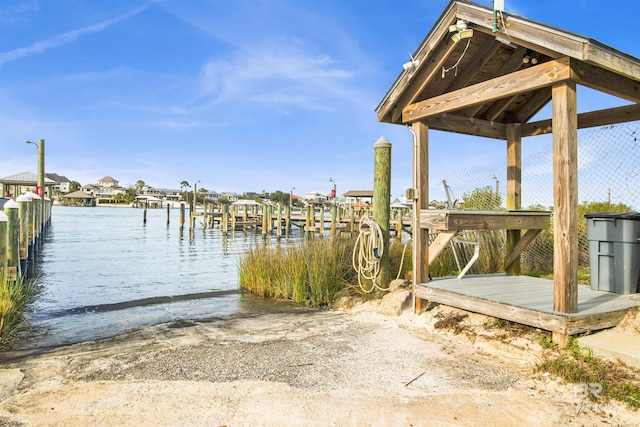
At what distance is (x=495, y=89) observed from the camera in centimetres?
484

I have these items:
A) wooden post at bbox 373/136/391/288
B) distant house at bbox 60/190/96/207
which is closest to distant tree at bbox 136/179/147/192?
distant house at bbox 60/190/96/207

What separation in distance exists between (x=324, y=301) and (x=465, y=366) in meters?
3.43

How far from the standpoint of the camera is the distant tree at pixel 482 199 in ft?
35.1

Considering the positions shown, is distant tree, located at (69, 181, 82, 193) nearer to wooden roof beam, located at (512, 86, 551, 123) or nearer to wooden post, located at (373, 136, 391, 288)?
wooden post, located at (373, 136, 391, 288)

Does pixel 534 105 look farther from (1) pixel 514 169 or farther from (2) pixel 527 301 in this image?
(2) pixel 527 301

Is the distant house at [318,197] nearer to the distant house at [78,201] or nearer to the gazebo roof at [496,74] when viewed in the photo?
the distant house at [78,201]

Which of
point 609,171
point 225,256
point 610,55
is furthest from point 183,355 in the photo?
point 225,256

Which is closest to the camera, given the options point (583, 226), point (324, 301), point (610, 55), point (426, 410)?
point (426, 410)

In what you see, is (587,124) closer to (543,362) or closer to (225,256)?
(543,362)

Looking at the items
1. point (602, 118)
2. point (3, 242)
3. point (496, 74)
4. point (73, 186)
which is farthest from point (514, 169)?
point (73, 186)

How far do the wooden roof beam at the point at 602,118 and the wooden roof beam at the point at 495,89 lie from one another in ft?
6.14

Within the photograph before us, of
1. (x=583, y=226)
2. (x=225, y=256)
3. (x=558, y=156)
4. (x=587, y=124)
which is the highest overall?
(x=587, y=124)

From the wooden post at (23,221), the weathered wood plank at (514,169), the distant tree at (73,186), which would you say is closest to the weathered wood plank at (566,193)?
the weathered wood plank at (514,169)

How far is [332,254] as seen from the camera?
24.8 ft
